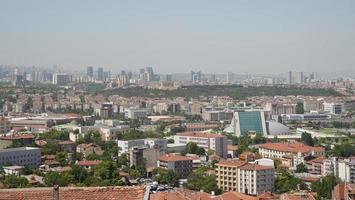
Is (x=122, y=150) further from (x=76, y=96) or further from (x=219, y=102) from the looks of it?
(x=76, y=96)

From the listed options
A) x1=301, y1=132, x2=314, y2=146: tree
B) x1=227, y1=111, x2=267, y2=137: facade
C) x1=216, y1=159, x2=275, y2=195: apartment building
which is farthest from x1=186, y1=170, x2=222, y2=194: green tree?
x1=227, y1=111, x2=267, y2=137: facade

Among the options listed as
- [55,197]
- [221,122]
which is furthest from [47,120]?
[55,197]

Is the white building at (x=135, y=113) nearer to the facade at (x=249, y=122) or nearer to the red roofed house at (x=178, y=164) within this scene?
the facade at (x=249, y=122)

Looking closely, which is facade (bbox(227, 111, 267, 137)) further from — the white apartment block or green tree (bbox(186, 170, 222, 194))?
green tree (bbox(186, 170, 222, 194))

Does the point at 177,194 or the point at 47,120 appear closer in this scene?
the point at 177,194

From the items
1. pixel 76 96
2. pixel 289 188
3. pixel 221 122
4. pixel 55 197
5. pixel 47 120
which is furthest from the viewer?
pixel 76 96

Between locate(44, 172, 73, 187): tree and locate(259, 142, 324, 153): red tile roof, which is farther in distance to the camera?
locate(259, 142, 324, 153): red tile roof
